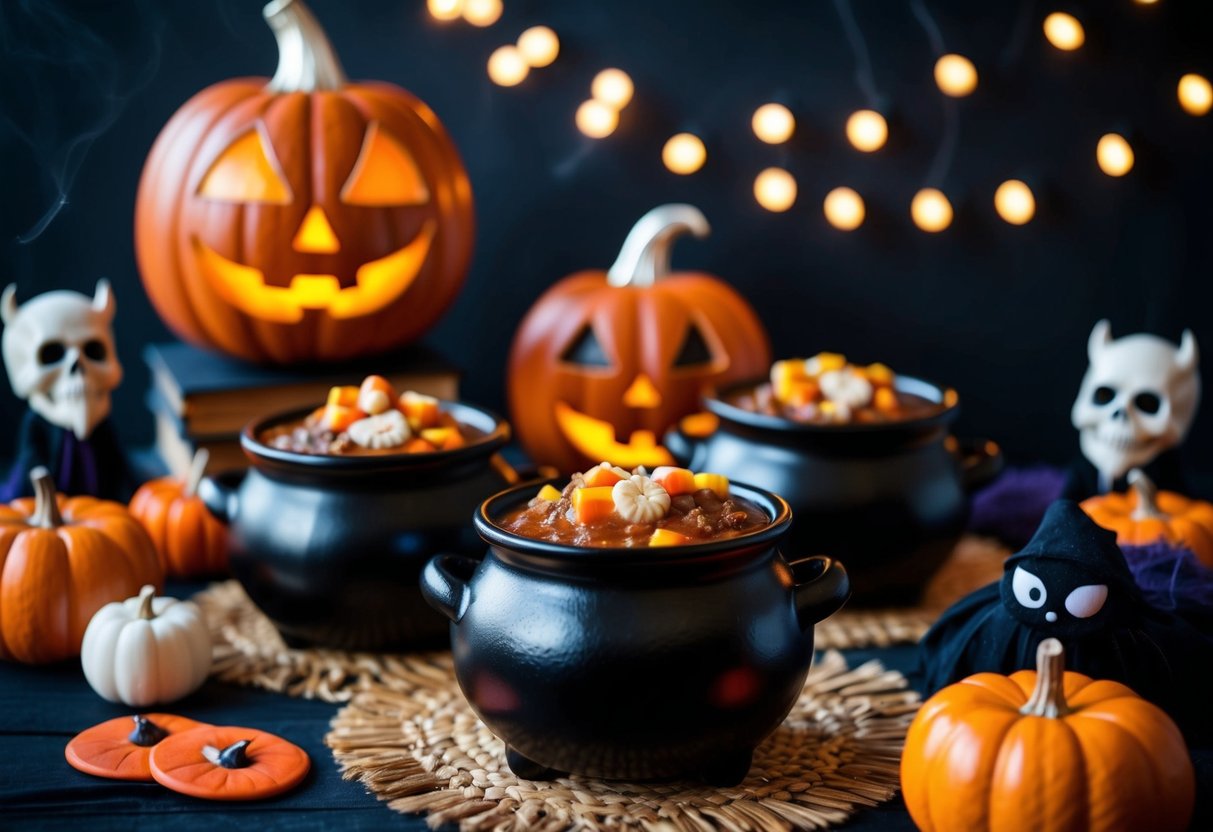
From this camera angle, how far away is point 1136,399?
2.05 m

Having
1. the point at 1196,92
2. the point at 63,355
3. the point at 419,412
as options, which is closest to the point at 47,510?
the point at 63,355

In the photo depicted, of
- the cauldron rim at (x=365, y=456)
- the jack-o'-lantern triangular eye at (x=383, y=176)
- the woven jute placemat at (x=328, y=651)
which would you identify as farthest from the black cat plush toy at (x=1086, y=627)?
the jack-o'-lantern triangular eye at (x=383, y=176)

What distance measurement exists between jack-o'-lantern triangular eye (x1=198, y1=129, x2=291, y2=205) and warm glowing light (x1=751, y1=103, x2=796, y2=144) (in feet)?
3.03

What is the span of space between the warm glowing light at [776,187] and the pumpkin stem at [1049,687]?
1.44 meters

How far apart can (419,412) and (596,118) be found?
38.0 inches

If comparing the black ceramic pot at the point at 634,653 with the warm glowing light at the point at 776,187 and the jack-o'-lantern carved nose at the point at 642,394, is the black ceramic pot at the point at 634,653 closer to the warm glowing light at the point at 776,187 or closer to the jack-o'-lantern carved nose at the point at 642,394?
the jack-o'-lantern carved nose at the point at 642,394

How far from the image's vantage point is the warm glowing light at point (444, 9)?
2.41 meters

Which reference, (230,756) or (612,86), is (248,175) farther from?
(230,756)

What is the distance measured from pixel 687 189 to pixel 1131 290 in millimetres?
872

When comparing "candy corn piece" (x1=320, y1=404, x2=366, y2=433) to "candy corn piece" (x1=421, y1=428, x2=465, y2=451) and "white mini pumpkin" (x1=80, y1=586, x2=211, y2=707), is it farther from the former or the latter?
"white mini pumpkin" (x1=80, y1=586, x2=211, y2=707)

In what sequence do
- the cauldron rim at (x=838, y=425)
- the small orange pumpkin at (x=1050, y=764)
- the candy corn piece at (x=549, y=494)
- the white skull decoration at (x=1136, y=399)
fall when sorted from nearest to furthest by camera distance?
the small orange pumpkin at (x=1050, y=764) < the candy corn piece at (x=549, y=494) < the cauldron rim at (x=838, y=425) < the white skull decoration at (x=1136, y=399)

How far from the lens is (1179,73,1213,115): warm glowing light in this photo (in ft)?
7.75

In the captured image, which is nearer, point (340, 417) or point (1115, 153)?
point (340, 417)

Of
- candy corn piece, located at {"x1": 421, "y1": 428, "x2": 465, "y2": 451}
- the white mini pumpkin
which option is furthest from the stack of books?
the white mini pumpkin
